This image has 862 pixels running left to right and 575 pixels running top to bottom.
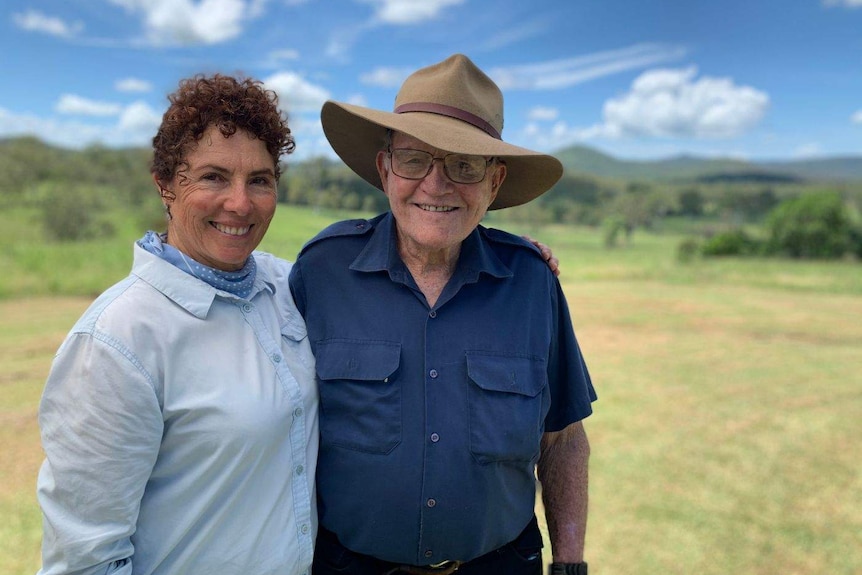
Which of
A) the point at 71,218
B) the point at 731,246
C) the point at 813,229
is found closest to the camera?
the point at 71,218

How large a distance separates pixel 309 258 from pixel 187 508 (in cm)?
84

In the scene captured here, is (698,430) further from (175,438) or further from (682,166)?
(682,166)

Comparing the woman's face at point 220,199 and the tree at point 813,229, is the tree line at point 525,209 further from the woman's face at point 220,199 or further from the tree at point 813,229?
the woman's face at point 220,199

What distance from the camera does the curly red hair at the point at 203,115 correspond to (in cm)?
141

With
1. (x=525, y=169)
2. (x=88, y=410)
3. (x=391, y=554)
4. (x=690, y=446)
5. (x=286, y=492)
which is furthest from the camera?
(x=690, y=446)

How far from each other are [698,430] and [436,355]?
5872 millimetres

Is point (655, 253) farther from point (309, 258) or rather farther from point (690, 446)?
point (309, 258)

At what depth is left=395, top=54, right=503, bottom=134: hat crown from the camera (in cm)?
185

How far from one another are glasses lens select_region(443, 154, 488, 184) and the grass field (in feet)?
9.08

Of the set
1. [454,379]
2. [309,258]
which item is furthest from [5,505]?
[454,379]

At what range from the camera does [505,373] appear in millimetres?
1753

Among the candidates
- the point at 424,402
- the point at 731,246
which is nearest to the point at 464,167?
the point at 424,402

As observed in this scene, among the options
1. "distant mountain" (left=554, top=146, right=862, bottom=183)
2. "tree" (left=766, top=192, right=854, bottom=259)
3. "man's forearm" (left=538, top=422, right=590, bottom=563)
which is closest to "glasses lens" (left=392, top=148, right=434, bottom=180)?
"man's forearm" (left=538, top=422, right=590, bottom=563)

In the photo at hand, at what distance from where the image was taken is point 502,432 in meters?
1.73
